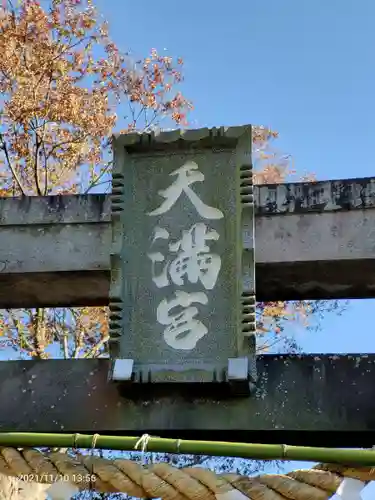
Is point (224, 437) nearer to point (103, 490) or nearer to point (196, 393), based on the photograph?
point (196, 393)

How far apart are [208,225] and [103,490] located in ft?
5.13

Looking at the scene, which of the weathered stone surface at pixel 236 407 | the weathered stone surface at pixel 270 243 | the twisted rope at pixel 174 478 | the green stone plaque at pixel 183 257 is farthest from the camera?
the weathered stone surface at pixel 270 243

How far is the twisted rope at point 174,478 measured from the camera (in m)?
3.46

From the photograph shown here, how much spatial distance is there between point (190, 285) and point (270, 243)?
580 millimetres

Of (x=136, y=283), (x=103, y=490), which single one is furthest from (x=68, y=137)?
(x=103, y=490)

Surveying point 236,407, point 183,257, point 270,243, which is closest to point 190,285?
point 183,257

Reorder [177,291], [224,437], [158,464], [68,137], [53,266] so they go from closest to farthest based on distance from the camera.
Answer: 1. [158,464]
2. [224,437]
3. [177,291]
4. [53,266]
5. [68,137]

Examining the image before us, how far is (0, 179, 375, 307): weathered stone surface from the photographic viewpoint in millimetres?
4758

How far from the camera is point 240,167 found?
4691 mm

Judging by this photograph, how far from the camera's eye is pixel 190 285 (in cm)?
450
